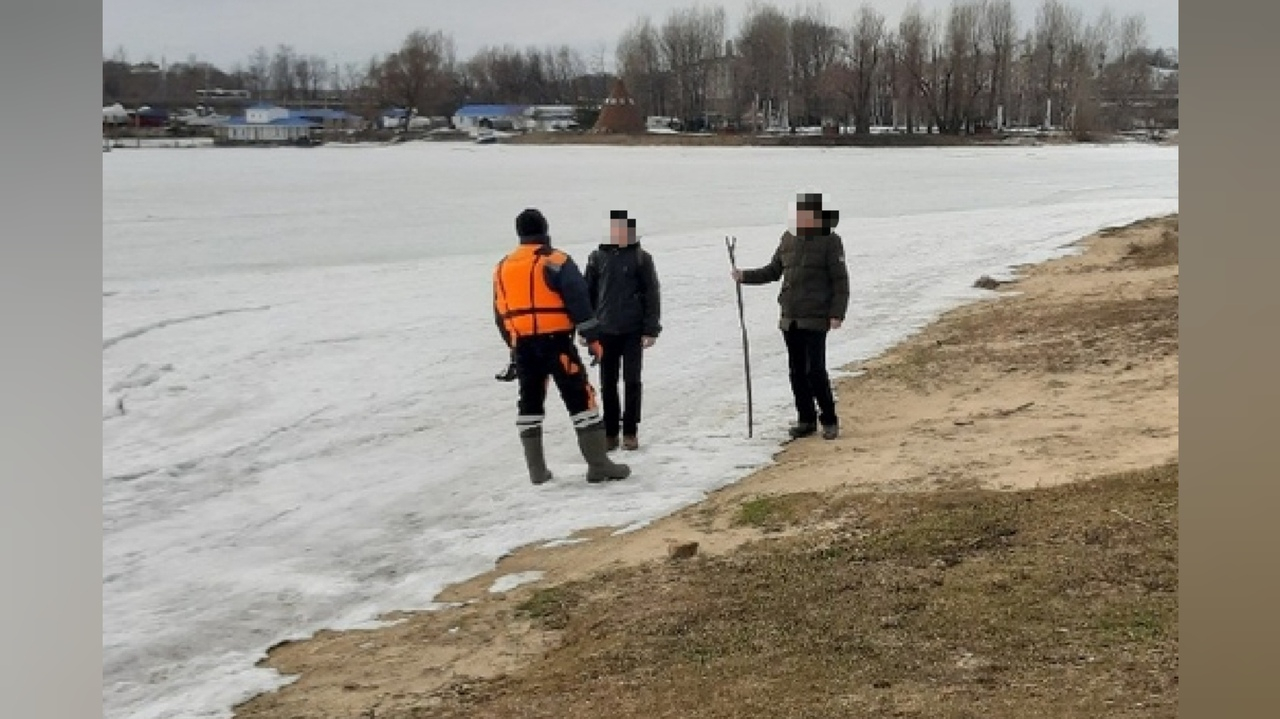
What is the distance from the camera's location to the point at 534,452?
3.43m

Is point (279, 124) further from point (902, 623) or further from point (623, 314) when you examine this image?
point (902, 623)

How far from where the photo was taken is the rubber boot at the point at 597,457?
3.44 meters

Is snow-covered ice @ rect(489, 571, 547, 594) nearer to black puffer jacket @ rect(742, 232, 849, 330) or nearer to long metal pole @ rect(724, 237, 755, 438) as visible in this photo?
long metal pole @ rect(724, 237, 755, 438)

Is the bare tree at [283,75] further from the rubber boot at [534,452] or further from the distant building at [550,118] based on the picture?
the rubber boot at [534,452]

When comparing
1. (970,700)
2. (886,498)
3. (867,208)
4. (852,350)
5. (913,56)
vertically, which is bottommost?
(970,700)

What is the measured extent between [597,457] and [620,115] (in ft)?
2.90

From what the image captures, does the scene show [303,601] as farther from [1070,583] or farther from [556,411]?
[1070,583]

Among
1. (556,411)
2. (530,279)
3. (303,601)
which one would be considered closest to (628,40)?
(530,279)

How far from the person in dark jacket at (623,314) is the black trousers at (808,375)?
42 cm

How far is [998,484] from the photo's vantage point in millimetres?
3248

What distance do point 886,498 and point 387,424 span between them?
4.31 feet

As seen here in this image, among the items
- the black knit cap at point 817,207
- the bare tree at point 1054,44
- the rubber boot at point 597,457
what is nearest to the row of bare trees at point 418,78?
the black knit cap at point 817,207

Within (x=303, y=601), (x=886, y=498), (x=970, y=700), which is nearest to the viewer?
(x=970, y=700)

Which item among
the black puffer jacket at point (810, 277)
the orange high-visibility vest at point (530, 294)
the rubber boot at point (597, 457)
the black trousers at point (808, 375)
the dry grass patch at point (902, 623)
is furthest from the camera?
the black trousers at point (808, 375)
